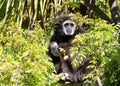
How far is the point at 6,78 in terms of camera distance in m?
3.55

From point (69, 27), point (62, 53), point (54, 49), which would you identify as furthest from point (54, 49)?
point (69, 27)

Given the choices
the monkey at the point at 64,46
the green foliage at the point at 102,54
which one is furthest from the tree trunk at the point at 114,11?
the green foliage at the point at 102,54

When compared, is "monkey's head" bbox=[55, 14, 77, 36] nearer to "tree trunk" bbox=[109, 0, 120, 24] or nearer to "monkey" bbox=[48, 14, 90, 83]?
"monkey" bbox=[48, 14, 90, 83]

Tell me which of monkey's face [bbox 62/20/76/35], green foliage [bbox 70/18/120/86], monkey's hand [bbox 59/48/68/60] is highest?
green foliage [bbox 70/18/120/86]

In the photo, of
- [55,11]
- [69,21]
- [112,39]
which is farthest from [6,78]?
[55,11]

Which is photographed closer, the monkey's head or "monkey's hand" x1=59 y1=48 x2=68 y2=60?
"monkey's hand" x1=59 y1=48 x2=68 y2=60

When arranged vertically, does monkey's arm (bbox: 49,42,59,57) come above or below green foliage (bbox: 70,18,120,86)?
below

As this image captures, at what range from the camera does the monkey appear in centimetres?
637

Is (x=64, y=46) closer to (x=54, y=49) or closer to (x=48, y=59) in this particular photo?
(x=54, y=49)

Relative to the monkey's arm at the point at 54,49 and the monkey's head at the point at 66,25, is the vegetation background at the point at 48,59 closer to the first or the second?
the monkey's arm at the point at 54,49

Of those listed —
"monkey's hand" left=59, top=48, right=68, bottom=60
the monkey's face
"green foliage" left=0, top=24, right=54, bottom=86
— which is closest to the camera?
"green foliage" left=0, top=24, right=54, bottom=86

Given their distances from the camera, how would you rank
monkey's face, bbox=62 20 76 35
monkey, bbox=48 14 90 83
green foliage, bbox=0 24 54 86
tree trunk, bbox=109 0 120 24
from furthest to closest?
1. tree trunk, bbox=109 0 120 24
2. monkey's face, bbox=62 20 76 35
3. monkey, bbox=48 14 90 83
4. green foliage, bbox=0 24 54 86

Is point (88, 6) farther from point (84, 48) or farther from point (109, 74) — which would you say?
point (109, 74)

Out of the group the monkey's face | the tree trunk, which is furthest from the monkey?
the tree trunk
